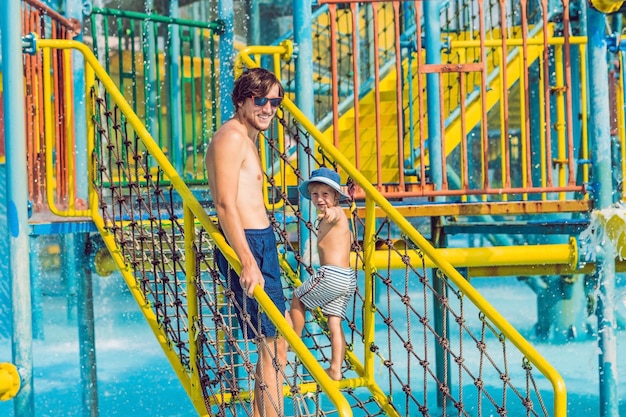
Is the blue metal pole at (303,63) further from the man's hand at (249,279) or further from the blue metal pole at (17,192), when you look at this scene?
the man's hand at (249,279)

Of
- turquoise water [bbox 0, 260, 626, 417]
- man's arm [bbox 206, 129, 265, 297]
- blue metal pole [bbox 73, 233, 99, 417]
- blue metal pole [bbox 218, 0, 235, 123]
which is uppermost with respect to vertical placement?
blue metal pole [bbox 218, 0, 235, 123]

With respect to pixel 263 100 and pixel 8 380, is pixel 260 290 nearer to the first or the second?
pixel 263 100

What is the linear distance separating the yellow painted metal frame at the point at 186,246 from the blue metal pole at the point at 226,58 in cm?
123

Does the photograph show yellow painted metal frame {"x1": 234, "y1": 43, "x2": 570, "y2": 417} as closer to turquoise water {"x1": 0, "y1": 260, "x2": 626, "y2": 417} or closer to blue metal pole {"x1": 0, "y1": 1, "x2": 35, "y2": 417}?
blue metal pole {"x1": 0, "y1": 1, "x2": 35, "y2": 417}

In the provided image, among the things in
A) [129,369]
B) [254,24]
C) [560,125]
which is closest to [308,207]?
[560,125]

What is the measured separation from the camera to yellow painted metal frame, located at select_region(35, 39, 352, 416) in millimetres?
3723

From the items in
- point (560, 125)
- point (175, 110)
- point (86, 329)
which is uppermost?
point (175, 110)

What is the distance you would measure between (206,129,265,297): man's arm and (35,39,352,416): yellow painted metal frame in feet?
0.17

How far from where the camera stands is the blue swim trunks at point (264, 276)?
4.32m

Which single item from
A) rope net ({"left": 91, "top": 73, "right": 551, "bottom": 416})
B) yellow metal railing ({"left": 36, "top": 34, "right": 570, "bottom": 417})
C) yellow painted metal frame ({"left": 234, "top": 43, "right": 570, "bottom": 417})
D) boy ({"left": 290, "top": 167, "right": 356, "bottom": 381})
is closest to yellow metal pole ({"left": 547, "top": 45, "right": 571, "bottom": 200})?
rope net ({"left": 91, "top": 73, "right": 551, "bottom": 416})

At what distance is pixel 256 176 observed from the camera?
4.44 metres

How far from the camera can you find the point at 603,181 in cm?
614

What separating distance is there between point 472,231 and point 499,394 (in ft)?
7.41

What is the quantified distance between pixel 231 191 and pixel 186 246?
496 mm
